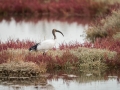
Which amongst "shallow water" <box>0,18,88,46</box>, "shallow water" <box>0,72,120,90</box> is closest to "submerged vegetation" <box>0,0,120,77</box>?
"shallow water" <box>0,72,120,90</box>

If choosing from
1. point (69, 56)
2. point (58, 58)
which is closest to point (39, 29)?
point (69, 56)

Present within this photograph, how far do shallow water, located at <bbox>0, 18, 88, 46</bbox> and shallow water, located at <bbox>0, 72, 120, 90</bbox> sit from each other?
1146cm

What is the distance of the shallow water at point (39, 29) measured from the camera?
93.8 feet

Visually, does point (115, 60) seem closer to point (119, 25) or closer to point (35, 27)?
point (119, 25)

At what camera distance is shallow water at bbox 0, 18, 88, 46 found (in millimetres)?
28578

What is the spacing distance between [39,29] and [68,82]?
1926 centimetres

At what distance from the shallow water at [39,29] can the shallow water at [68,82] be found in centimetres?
1146

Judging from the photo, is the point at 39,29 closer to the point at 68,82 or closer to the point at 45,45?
the point at 45,45

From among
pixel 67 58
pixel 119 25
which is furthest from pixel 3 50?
pixel 119 25

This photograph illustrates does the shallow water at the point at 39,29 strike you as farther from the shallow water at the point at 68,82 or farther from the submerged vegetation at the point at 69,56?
the shallow water at the point at 68,82

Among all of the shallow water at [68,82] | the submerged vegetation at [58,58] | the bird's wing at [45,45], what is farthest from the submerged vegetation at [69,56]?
the shallow water at [68,82]

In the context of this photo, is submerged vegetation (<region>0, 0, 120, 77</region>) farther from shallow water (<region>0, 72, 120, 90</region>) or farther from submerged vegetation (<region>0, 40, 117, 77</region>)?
shallow water (<region>0, 72, 120, 90</region>)

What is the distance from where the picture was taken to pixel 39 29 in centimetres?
3372

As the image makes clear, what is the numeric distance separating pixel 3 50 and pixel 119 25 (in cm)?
799
